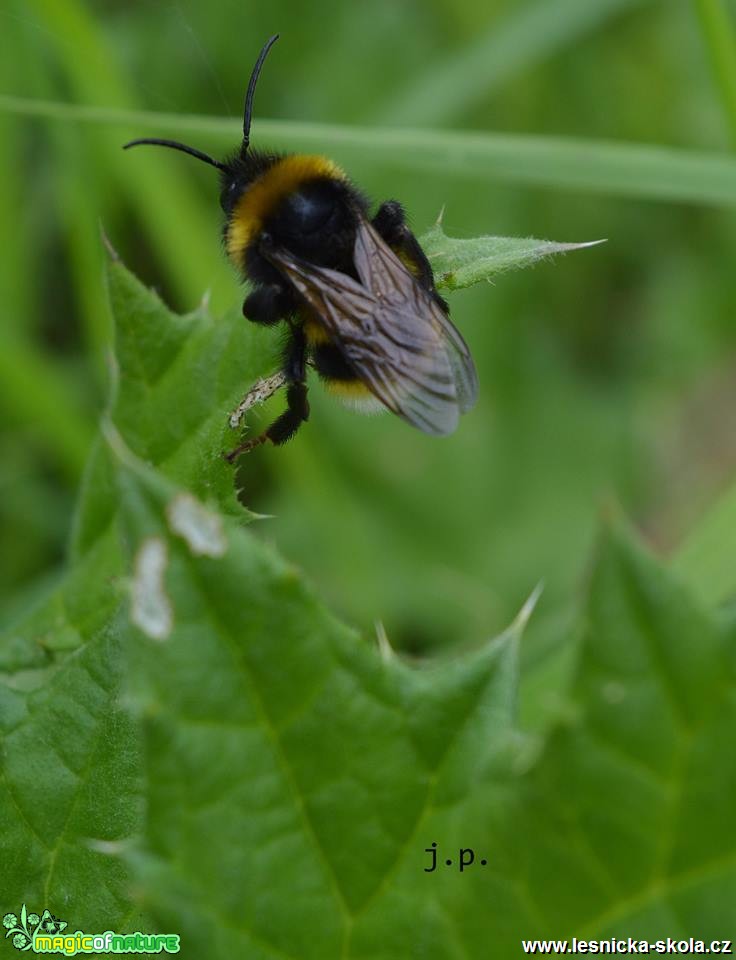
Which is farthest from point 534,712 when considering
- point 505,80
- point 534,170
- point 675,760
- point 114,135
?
point 505,80

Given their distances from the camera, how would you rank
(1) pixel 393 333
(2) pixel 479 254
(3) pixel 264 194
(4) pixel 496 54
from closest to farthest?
1. (2) pixel 479 254
2. (1) pixel 393 333
3. (3) pixel 264 194
4. (4) pixel 496 54

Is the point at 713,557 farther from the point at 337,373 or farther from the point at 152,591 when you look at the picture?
the point at 152,591

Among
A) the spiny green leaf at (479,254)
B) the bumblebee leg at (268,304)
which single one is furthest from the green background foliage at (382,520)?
the spiny green leaf at (479,254)

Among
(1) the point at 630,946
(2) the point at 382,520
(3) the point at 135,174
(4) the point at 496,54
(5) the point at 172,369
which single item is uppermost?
(4) the point at 496,54

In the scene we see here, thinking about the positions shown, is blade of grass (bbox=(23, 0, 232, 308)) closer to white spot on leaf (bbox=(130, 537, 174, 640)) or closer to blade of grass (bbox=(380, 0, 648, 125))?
blade of grass (bbox=(380, 0, 648, 125))

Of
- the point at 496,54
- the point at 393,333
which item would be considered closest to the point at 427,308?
the point at 393,333

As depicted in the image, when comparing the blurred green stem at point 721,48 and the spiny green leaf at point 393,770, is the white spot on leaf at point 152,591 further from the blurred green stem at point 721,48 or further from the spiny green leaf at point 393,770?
the blurred green stem at point 721,48

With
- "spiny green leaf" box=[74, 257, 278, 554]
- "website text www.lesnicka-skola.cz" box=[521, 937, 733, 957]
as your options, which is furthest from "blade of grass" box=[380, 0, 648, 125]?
"website text www.lesnicka-skola.cz" box=[521, 937, 733, 957]
